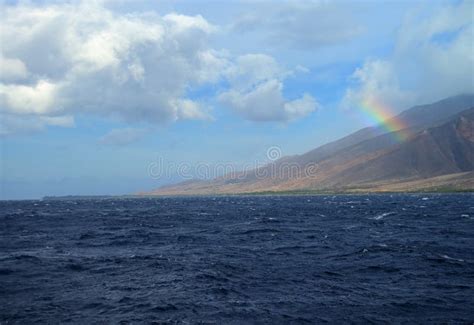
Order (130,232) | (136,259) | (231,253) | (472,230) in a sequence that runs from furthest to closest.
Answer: (130,232)
(472,230)
(231,253)
(136,259)

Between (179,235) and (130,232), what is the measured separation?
31.6 ft

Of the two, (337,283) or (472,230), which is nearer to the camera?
(337,283)

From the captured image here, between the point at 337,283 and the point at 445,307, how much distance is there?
26.3ft

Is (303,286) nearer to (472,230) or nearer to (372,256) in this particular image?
(372,256)

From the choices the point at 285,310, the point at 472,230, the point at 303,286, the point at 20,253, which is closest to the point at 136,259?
the point at 20,253

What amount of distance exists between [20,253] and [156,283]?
22173mm

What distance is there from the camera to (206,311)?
27.1 m

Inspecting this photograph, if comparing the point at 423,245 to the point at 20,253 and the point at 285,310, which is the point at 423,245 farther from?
the point at 20,253

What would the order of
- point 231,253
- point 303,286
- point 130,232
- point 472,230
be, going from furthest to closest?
point 130,232, point 472,230, point 231,253, point 303,286

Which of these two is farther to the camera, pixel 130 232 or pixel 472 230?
pixel 130 232

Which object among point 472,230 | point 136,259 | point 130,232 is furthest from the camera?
point 130,232

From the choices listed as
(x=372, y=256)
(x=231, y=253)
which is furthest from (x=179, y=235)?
(x=372, y=256)

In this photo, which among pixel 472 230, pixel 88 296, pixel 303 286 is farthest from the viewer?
pixel 472 230

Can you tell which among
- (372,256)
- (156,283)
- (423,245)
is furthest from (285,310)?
(423,245)
